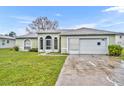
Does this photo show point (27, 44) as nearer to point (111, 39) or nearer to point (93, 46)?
point (93, 46)

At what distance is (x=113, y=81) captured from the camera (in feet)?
22.3

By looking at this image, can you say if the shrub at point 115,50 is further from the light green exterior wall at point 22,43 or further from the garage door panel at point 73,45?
the light green exterior wall at point 22,43

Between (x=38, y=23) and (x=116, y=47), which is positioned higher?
(x=38, y=23)

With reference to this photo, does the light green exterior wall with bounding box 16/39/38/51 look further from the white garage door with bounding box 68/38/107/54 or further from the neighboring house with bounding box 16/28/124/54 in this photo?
the white garage door with bounding box 68/38/107/54

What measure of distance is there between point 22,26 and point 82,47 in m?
26.6

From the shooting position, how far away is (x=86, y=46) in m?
20.7

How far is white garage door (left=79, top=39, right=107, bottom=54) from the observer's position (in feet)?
66.6

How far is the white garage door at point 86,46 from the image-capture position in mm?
20438

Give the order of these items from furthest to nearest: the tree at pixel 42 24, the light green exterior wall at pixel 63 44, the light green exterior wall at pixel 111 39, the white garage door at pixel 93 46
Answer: the tree at pixel 42 24 < the light green exterior wall at pixel 63 44 < the white garage door at pixel 93 46 < the light green exterior wall at pixel 111 39

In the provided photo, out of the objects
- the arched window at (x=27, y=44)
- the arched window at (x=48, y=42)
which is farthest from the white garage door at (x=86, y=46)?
the arched window at (x=27, y=44)

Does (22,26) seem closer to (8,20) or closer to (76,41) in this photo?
(8,20)
